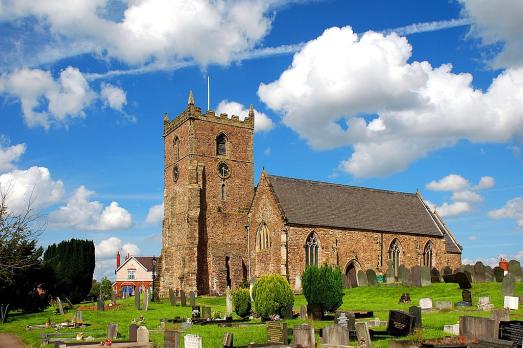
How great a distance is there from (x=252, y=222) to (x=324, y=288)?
77.0ft

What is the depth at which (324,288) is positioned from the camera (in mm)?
26078

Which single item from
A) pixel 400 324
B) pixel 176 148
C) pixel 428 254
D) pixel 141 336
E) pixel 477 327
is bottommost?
pixel 141 336

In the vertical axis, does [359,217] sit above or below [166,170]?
below

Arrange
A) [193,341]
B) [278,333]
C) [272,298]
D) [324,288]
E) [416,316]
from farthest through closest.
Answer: [324,288]
[272,298]
[416,316]
[278,333]
[193,341]

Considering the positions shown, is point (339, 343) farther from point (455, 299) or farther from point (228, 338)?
point (455, 299)

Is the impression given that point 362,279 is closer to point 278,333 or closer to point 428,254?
point 428,254

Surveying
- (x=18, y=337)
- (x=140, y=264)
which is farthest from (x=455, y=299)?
(x=140, y=264)

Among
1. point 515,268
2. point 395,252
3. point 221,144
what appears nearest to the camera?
point 515,268

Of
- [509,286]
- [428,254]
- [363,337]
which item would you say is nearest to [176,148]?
[428,254]

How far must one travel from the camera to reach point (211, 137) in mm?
50562

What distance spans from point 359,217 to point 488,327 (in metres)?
32.4

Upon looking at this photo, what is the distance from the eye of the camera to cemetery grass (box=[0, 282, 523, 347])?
20427 mm

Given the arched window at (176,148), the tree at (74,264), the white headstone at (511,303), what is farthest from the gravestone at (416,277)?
the tree at (74,264)

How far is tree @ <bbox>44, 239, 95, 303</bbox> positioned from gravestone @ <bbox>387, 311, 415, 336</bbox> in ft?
116
